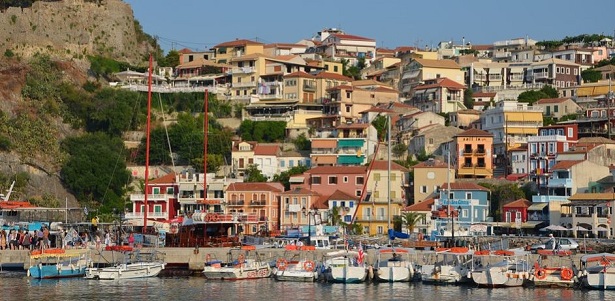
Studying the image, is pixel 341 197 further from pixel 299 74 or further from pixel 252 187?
pixel 299 74

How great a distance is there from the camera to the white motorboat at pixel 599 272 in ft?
166

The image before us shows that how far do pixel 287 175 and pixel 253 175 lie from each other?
97.4 inches

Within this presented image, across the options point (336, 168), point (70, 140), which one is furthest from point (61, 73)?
point (336, 168)

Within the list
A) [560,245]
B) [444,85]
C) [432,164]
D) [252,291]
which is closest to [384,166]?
[432,164]

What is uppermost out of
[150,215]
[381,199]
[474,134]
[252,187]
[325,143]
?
[474,134]

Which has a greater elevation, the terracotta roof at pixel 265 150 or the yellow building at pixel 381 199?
the terracotta roof at pixel 265 150

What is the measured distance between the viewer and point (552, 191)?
3071 inches

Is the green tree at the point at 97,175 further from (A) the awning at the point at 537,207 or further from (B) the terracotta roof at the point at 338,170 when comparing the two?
(A) the awning at the point at 537,207

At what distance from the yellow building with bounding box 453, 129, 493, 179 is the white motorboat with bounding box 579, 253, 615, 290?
34.1 metres

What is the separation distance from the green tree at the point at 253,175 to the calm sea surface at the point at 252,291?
3107 centimetres

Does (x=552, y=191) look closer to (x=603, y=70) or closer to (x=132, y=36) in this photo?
(x=603, y=70)

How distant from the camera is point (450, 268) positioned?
53562mm

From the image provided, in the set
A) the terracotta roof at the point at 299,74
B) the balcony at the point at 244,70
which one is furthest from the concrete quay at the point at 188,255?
the balcony at the point at 244,70

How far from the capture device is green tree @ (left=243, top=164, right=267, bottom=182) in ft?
284
